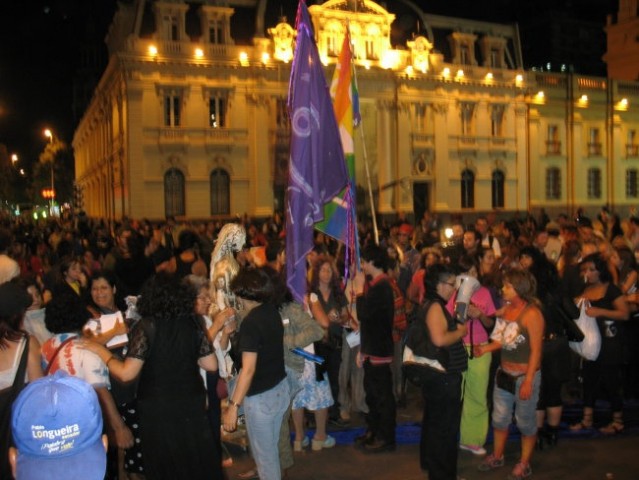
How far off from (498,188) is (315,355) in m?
33.7

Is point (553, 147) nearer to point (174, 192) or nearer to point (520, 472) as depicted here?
point (174, 192)

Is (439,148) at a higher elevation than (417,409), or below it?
higher

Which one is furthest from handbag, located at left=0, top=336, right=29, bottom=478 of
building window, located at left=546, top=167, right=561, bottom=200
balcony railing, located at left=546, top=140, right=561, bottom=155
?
balcony railing, located at left=546, top=140, right=561, bottom=155

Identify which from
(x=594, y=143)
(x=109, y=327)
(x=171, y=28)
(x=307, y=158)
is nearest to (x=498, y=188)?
(x=594, y=143)

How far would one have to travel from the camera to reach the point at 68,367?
166 inches

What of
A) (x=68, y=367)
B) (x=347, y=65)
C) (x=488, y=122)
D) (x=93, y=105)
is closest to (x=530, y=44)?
(x=488, y=122)

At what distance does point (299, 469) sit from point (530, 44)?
6845 cm

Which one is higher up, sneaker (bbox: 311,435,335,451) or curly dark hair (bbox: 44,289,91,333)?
curly dark hair (bbox: 44,289,91,333)

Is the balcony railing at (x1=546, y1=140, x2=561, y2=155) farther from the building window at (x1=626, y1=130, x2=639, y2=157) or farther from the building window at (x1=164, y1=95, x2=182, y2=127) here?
the building window at (x1=164, y1=95, x2=182, y2=127)

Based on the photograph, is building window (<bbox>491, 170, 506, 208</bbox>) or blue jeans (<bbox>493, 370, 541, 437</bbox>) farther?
building window (<bbox>491, 170, 506, 208</bbox>)

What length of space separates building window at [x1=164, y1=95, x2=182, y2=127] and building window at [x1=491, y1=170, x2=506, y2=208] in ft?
61.6

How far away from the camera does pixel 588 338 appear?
22.6 ft

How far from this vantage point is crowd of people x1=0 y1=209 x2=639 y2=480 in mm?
4117

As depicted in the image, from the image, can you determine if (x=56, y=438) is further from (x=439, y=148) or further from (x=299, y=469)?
(x=439, y=148)
